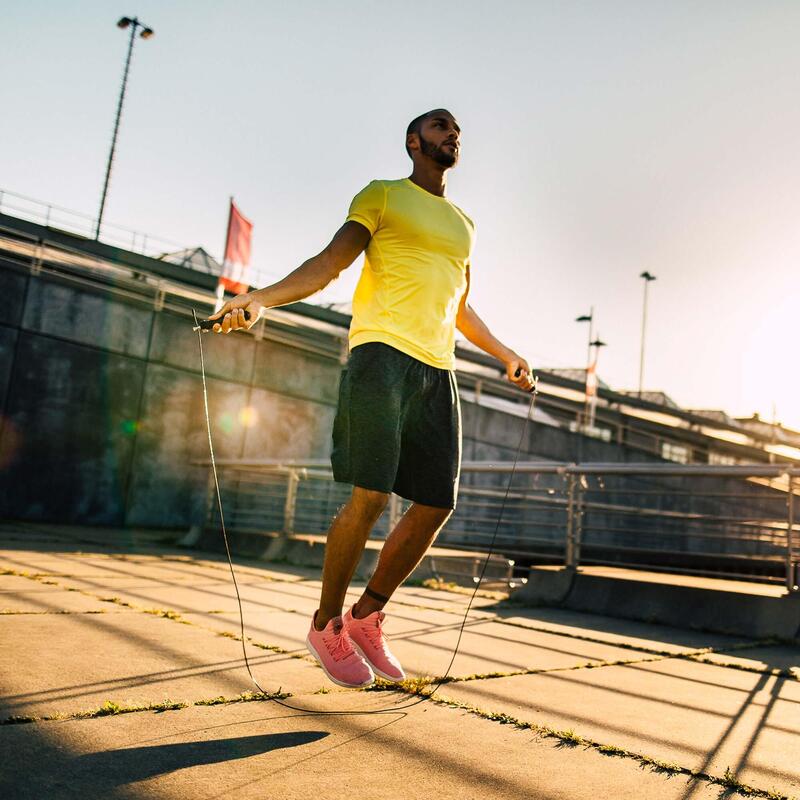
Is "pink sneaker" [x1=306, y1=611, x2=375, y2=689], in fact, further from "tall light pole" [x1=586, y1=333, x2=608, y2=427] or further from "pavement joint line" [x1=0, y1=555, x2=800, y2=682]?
"tall light pole" [x1=586, y1=333, x2=608, y2=427]

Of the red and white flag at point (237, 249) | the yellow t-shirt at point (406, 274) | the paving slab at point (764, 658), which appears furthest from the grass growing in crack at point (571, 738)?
the red and white flag at point (237, 249)

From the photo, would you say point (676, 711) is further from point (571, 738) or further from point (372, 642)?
point (372, 642)

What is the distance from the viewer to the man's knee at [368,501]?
2406 mm

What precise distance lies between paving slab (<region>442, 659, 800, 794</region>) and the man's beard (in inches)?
68.8

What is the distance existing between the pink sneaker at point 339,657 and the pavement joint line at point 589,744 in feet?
0.41

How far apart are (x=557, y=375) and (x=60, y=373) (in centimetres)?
2249

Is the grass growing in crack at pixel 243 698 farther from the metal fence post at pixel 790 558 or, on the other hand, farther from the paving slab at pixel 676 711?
the metal fence post at pixel 790 558

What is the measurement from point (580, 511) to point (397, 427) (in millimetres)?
3787

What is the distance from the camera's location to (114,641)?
2848mm

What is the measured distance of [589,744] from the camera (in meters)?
1.98

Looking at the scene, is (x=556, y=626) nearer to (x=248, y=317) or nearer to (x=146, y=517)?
(x=248, y=317)

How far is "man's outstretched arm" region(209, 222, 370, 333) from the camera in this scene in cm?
220

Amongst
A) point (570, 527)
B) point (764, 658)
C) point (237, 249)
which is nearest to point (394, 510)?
point (570, 527)

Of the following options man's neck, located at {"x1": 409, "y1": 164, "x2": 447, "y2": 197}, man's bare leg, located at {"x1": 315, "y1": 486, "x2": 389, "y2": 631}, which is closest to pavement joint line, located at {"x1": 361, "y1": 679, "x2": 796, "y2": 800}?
man's bare leg, located at {"x1": 315, "y1": 486, "x2": 389, "y2": 631}
